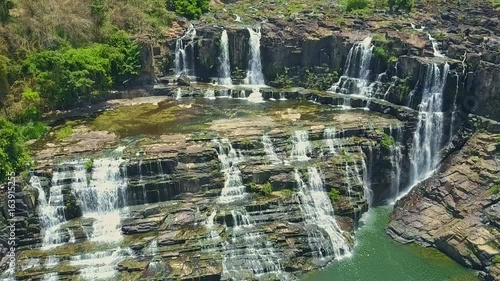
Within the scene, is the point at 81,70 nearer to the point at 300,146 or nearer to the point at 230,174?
the point at 230,174

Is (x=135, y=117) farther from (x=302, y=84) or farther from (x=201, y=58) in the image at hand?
(x=302, y=84)

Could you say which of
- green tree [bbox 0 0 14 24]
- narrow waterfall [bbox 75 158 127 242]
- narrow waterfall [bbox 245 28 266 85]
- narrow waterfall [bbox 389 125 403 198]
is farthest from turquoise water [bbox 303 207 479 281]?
green tree [bbox 0 0 14 24]

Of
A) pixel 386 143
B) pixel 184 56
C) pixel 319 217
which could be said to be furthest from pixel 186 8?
pixel 319 217

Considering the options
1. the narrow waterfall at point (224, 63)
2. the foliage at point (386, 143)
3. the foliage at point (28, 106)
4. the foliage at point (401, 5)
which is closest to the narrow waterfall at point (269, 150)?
the foliage at point (386, 143)

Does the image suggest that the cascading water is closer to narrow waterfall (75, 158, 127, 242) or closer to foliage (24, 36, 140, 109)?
foliage (24, 36, 140, 109)

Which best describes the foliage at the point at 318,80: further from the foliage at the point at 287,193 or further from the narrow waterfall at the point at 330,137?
the foliage at the point at 287,193

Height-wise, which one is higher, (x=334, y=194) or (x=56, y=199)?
(x=56, y=199)
